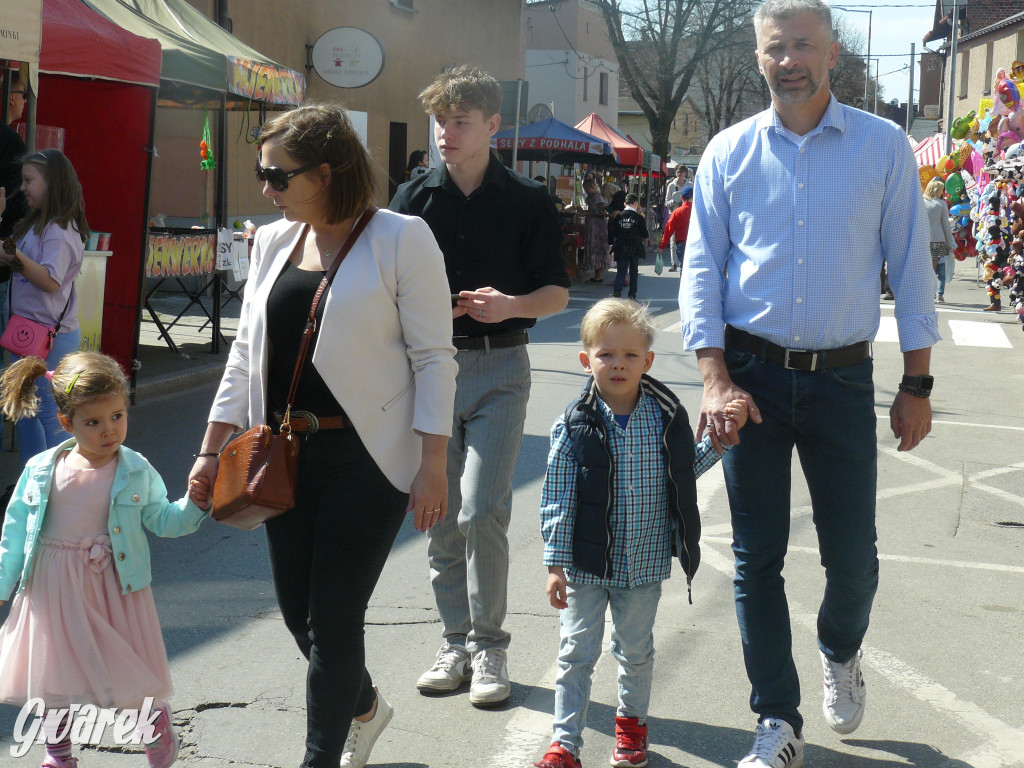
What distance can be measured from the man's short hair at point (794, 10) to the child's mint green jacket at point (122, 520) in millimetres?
2064

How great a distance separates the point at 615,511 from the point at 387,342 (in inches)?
34.5

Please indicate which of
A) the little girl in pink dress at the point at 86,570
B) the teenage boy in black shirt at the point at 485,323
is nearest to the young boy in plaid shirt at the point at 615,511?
the teenage boy in black shirt at the point at 485,323

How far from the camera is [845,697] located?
362cm

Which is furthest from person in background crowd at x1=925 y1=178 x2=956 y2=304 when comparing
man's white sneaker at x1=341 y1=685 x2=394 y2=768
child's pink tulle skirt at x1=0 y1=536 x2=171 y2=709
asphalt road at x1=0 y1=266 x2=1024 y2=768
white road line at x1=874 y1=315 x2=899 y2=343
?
child's pink tulle skirt at x1=0 y1=536 x2=171 y2=709

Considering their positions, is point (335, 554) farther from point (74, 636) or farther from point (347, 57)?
point (347, 57)

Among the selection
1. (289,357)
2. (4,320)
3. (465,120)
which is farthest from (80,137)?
(289,357)

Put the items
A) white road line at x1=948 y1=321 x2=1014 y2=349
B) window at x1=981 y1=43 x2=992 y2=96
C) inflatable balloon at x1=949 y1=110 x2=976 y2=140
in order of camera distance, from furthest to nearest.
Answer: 1. window at x1=981 y1=43 x2=992 y2=96
2. white road line at x1=948 y1=321 x2=1014 y2=349
3. inflatable balloon at x1=949 y1=110 x2=976 y2=140

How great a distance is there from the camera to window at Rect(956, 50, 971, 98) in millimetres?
44312

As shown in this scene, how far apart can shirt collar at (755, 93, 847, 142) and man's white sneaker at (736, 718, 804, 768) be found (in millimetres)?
1667

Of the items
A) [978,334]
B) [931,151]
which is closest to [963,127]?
[978,334]

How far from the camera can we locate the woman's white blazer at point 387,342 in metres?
A: 2.85

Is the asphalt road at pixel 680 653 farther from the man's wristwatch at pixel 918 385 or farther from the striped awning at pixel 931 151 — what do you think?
the striped awning at pixel 931 151

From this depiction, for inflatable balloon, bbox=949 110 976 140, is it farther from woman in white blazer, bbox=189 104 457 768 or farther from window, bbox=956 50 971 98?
window, bbox=956 50 971 98

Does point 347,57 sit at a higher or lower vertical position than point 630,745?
higher
